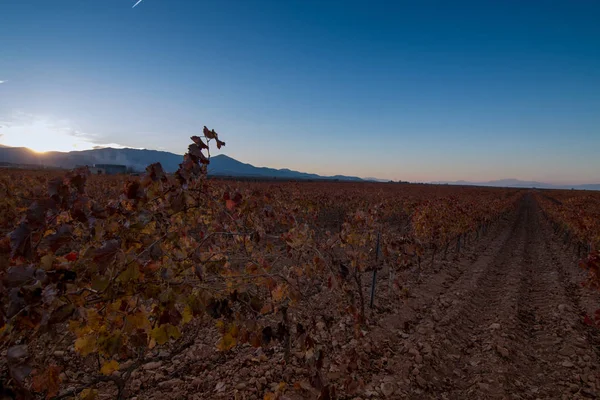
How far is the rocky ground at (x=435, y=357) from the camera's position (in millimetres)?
4043

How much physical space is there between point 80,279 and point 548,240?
2162cm

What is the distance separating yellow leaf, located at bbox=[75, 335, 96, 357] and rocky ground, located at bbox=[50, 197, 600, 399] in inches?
55.8

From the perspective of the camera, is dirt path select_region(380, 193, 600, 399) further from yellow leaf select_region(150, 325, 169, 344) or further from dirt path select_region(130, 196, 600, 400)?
yellow leaf select_region(150, 325, 169, 344)

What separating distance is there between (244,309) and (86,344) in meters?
1.00

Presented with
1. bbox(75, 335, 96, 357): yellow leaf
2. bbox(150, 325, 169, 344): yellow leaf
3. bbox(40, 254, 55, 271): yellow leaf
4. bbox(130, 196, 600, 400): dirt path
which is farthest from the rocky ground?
bbox(40, 254, 55, 271): yellow leaf

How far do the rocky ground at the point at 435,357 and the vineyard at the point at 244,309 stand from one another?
0.09ft

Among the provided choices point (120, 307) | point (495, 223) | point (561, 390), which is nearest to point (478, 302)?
point (561, 390)

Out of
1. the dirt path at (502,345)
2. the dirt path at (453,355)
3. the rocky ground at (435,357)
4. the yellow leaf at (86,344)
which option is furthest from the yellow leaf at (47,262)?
the dirt path at (502,345)

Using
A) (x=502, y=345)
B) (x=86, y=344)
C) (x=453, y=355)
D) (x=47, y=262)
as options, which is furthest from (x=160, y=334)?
(x=502, y=345)

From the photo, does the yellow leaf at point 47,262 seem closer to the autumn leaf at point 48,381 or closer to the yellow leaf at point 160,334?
the autumn leaf at point 48,381

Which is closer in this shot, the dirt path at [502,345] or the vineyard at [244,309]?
the vineyard at [244,309]

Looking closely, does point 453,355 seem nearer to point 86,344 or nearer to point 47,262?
point 86,344

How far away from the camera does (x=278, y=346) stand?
4.84 meters

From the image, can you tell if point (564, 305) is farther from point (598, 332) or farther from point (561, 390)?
point (561, 390)
